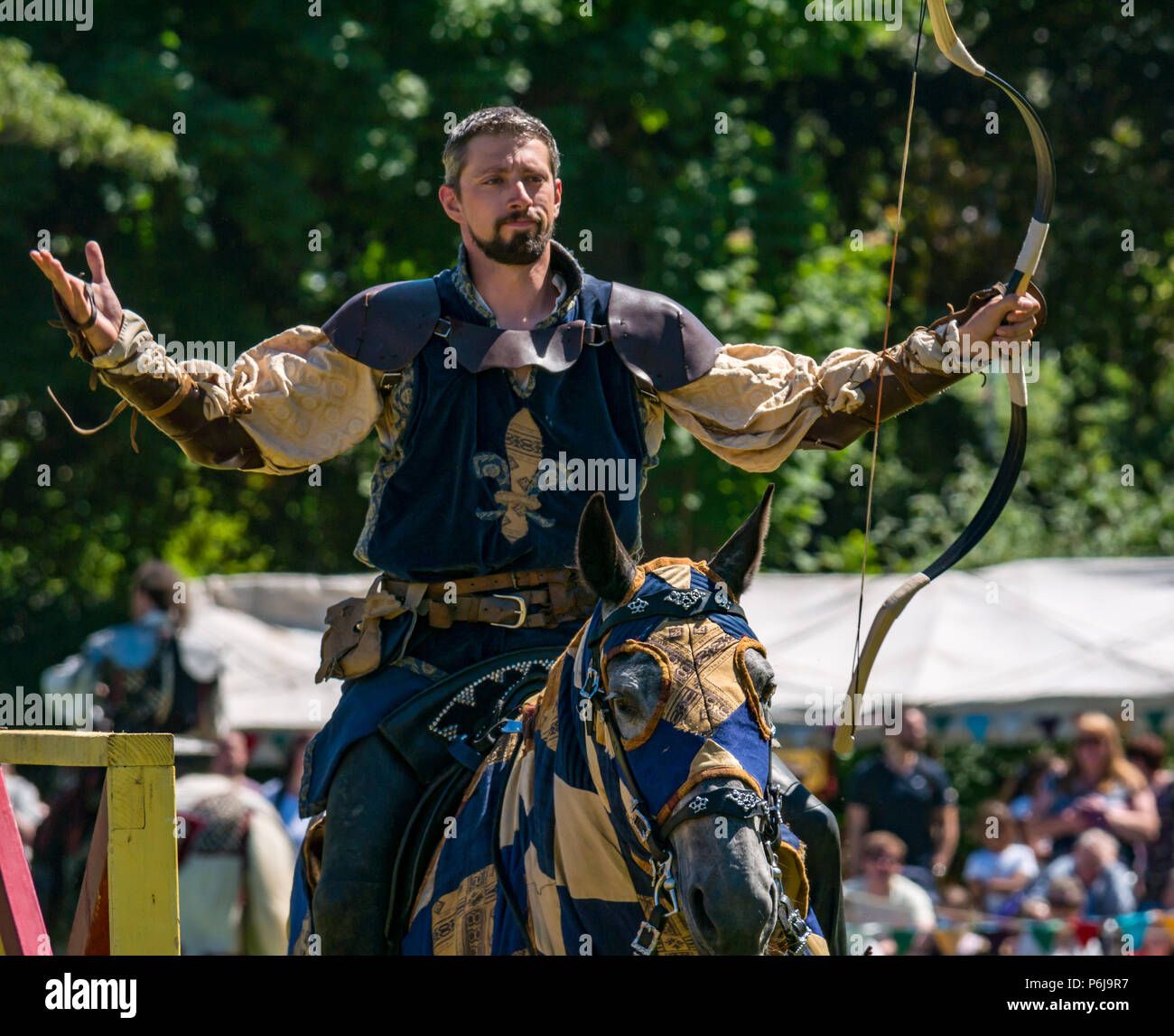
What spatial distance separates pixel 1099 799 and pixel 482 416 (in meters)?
6.64

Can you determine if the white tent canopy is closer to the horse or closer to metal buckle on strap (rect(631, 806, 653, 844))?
the horse

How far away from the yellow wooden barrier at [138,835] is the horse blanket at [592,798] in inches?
22.1

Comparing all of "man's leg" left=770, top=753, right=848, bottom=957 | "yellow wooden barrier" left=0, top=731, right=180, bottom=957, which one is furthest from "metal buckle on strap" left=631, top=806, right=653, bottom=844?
"yellow wooden barrier" left=0, top=731, right=180, bottom=957

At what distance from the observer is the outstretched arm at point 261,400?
3740 mm

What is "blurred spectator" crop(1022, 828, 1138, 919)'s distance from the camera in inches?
346

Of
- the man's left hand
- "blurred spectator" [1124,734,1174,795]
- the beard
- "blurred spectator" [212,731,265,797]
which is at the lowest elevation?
"blurred spectator" [1124,734,1174,795]

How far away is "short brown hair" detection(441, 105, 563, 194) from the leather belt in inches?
36.1

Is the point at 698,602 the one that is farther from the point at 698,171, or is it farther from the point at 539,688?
the point at 698,171

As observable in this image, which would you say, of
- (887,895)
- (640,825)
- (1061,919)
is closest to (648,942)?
(640,825)

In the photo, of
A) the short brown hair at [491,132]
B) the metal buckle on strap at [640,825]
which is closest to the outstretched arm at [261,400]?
the short brown hair at [491,132]

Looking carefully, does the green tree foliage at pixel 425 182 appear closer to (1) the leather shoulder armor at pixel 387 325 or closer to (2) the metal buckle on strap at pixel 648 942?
(1) the leather shoulder armor at pixel 387 325

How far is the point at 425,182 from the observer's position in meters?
12.8

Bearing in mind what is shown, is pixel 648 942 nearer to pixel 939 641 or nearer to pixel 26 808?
pixel 26 808
